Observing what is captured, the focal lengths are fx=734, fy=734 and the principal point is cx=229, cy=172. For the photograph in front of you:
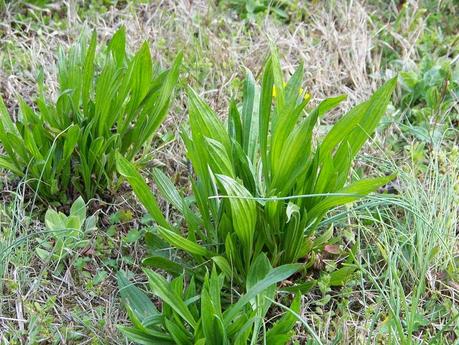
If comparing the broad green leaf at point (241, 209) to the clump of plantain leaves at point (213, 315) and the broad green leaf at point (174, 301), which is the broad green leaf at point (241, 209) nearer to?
the clump of plantain leaves at point (213, 315)

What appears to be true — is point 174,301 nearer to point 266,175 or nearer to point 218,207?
point 218,207

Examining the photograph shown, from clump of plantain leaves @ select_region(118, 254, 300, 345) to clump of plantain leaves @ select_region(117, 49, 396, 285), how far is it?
113mm

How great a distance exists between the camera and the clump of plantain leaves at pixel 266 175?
6.97 feet

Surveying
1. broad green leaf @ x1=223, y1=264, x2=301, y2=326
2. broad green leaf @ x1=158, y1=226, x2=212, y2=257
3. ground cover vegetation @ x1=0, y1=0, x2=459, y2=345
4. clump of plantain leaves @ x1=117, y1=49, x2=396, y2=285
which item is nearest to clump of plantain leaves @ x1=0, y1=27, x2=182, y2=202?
ground cover vegetation @ x1=0, y1=0, x2=459, y2=345

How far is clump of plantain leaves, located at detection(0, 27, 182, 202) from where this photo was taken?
244cm

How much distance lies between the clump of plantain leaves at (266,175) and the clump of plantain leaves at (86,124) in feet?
0.92

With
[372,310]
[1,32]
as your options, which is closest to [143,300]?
[372,310]

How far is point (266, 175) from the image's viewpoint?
2.22 meters

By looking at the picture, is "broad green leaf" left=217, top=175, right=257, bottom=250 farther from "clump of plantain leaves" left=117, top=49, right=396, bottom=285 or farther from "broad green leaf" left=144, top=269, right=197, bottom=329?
"broad green leaf" left=144, top=269, right=197, bottom=329

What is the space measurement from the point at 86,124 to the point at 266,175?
703 mm

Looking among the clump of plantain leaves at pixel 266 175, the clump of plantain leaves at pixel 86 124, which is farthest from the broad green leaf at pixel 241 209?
the clump of plantain leaves at pixel 86 124

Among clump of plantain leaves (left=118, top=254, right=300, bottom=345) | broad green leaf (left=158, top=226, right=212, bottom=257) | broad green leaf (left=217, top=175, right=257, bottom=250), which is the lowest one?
clump of plantain leaves (left=118, top=254, right=300, bottom=345)

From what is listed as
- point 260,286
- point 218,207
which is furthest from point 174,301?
point 218,207

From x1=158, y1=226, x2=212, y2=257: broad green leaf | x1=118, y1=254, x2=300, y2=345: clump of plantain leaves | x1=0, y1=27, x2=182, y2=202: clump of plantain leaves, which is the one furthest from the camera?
x1=0, y1=27, x2=182, y2=202: clump of plantain leaves
